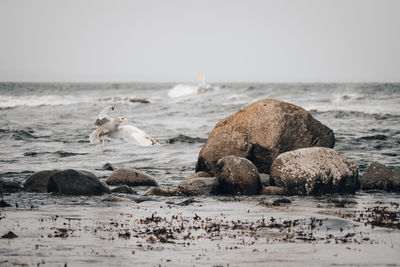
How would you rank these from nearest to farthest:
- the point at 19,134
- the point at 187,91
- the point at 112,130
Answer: the point at 112,130 → the point at 19,134 → the point at 187,91

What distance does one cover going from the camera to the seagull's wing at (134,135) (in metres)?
13.5

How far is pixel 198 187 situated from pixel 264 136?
2.81 metres

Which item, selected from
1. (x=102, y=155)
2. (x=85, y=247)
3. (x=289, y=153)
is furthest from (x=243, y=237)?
(x=102, y=155)

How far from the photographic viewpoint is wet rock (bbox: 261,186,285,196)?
13.4m

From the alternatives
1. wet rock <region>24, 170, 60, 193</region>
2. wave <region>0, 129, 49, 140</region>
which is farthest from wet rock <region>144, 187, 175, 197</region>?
wave <region>0, 129, 49, 140</region>

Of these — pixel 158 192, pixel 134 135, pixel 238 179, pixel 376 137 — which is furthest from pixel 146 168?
pixel 376 137

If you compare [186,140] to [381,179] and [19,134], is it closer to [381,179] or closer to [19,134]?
[19,134]

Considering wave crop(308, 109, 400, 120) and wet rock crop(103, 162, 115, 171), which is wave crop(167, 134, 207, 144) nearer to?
wet rock crop(103, 162, 115, 171)

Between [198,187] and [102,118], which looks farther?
[102,118]

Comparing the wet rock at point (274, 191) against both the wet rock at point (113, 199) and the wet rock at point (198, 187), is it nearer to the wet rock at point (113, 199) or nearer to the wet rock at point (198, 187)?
the wet rock at point (198, 187)

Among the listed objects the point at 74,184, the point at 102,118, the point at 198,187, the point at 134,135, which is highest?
the point at 102,118

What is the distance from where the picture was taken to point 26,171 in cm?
1722

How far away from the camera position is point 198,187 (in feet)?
44.7

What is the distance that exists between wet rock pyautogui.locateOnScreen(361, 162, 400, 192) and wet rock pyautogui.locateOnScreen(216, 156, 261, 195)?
305cm
